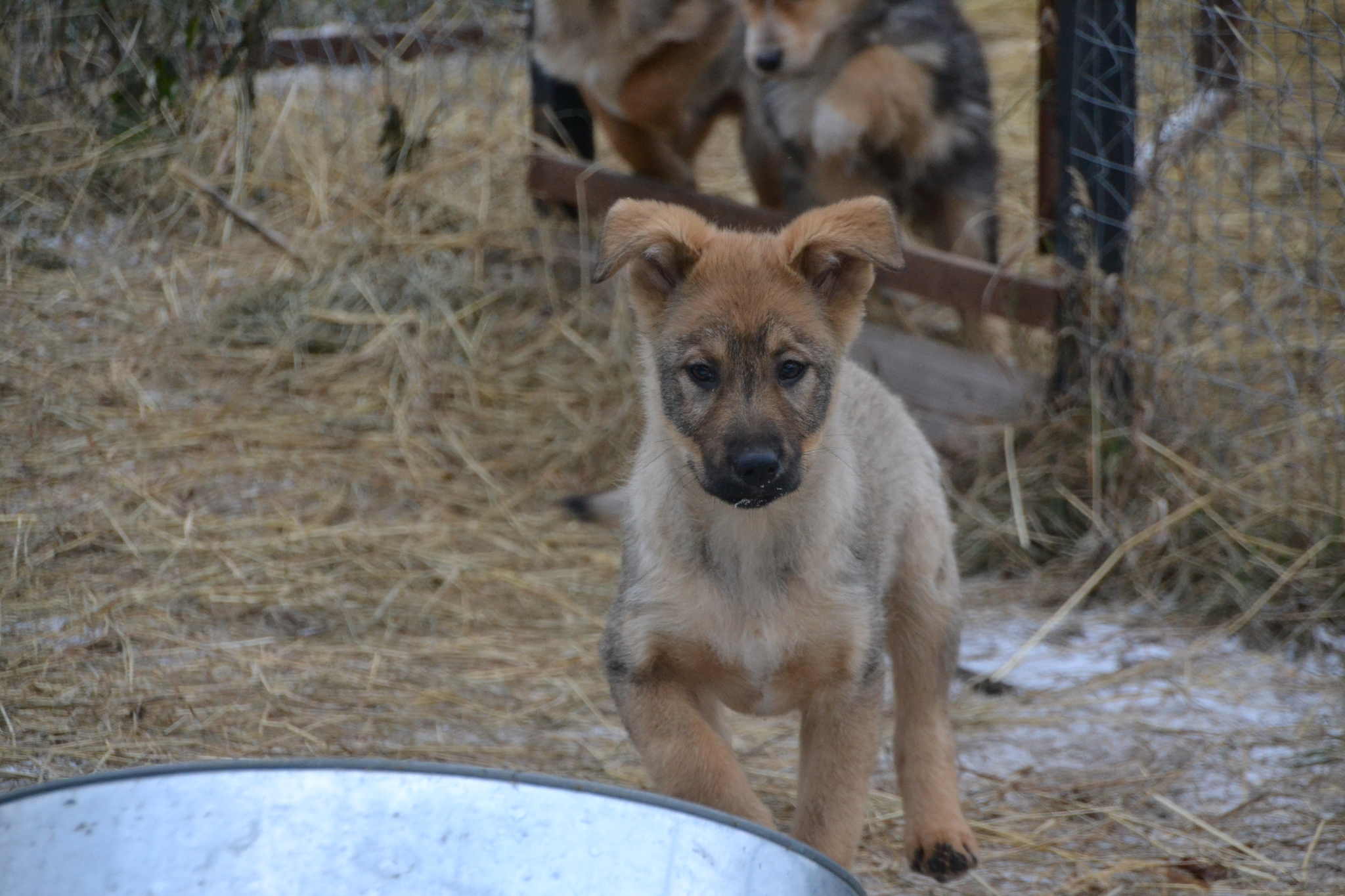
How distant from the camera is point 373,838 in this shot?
2.94 meters

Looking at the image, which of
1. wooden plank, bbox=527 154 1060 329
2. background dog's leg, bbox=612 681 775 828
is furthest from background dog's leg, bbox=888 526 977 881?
wooden plank, bbox=527 154 1060 329

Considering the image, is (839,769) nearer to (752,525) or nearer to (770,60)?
(752,525)

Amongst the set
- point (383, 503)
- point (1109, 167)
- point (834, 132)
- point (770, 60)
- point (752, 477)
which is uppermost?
point (770, 60)

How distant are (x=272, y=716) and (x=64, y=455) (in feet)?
6.32

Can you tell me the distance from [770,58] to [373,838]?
404cm

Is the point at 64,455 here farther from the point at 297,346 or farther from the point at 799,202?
the point at 799,202

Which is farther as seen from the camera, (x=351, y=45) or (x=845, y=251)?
(x=351, y=45)

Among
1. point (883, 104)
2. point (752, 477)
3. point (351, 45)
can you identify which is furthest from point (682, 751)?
point (351, 45)

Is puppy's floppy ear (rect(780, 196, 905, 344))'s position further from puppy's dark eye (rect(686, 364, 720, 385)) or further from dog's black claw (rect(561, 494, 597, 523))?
dog's black claw (rect(561, 494, 597, 523))

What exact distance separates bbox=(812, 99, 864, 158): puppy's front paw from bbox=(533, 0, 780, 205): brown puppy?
506 millimetres

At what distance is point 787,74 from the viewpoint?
20.3 ft

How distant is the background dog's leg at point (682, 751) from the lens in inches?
129

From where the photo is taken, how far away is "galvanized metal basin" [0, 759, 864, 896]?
278 cm

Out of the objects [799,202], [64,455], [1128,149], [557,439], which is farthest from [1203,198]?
[64,455]
